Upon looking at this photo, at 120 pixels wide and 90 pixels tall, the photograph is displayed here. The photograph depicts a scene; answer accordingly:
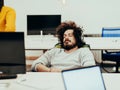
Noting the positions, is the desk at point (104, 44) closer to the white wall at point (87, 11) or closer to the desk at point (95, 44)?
the desk at point (95, 44)

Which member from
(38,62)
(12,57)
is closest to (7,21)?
(38,62)

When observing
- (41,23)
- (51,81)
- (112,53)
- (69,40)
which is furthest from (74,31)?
(41,23)

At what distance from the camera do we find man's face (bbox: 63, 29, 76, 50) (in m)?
2.97

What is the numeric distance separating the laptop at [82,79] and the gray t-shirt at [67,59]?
1146 mm

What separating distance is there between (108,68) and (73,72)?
16.0 feet

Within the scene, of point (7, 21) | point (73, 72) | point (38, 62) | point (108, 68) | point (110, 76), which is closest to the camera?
point (73, 72)

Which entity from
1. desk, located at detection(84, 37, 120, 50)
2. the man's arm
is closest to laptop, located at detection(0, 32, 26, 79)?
the man's arm

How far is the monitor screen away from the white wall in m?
0.37

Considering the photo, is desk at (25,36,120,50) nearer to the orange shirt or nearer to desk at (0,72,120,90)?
the orange shirt

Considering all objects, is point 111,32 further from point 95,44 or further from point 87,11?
point 87,11

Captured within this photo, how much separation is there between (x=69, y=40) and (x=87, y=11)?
3937 millimetres

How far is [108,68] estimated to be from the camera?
20.9 ft

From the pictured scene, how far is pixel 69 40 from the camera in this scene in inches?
117

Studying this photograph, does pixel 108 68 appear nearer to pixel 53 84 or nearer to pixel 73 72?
pixel 53 84
